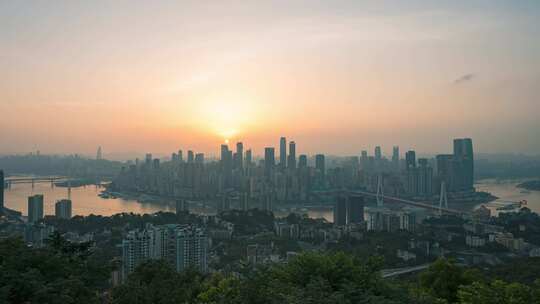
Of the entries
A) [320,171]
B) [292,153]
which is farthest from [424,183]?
[292,153]

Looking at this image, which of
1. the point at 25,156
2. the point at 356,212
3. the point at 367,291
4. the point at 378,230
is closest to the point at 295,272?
the point at 367,291

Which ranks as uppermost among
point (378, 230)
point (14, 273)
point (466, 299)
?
point (14, 273)

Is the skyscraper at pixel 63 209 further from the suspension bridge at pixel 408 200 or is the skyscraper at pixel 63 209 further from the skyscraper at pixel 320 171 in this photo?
the skyscraper at pixel 320 171

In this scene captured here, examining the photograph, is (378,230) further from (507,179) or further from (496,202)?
(507,179)

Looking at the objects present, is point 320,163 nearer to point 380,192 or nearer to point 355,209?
point 380,192

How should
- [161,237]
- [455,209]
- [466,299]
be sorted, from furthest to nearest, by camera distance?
[455,209]
[161,237]
[466,299]

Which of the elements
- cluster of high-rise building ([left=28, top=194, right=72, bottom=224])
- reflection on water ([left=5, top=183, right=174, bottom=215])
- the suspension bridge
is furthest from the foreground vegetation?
the suspension bridge

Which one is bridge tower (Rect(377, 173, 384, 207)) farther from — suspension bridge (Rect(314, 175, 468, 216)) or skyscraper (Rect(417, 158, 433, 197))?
skyscraper (Rect(417, 158, 433, 197))
